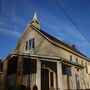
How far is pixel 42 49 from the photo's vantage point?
24078 mm

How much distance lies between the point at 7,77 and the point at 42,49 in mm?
6737

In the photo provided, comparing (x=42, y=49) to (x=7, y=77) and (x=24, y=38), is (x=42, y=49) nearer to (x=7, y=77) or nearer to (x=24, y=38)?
(x=24, y=38)

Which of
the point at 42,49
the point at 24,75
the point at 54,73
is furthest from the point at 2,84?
the point at 42,49

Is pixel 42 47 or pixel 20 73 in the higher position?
pixel 42 47

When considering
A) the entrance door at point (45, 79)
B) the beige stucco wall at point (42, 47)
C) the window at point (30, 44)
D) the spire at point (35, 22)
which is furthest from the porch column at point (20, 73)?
the spire at point (35, 22)

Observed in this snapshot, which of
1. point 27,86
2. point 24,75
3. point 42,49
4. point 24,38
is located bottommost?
point 27,86

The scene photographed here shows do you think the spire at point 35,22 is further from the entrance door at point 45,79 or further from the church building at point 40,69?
the entrance door at point 45,79

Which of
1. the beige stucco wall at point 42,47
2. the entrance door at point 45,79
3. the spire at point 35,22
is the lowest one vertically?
the entrance door at point 45,79

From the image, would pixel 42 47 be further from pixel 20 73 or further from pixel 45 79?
pixel 20 73

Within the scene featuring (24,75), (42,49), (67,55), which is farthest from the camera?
(67,55)

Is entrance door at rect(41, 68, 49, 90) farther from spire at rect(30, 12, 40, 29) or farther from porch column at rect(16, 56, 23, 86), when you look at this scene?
spire at rect(30, 12, 40, 29)

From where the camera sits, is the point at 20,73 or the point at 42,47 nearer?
the point at 20,73

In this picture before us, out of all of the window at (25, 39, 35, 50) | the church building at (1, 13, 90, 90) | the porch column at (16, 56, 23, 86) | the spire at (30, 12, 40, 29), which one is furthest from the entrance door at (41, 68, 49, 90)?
the spire at (30, 12, 40, 29)

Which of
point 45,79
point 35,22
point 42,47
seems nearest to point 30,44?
point 42,47
